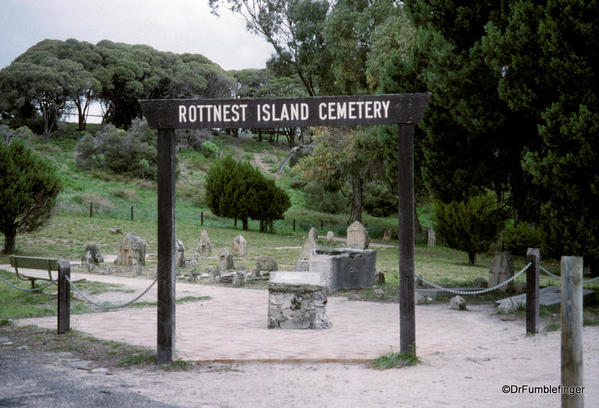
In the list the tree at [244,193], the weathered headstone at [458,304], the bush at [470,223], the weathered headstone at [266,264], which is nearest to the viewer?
the weathered headstone at [458,304]

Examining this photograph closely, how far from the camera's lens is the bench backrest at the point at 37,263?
10.9 metres

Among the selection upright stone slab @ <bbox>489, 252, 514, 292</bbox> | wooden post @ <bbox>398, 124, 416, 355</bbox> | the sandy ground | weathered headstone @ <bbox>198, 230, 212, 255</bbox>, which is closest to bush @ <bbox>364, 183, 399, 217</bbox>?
weathered headstone @ <bbox>198, 230, 212, 255</bbox>

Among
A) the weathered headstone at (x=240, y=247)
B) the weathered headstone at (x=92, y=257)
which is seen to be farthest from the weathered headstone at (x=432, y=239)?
the weathered headstone at (x=92, y=257)

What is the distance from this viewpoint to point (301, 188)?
4356 centimetres

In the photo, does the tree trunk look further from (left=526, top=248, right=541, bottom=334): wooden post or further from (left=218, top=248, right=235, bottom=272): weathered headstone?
(left=526, top=248, right=541, bottom=334): wooden post

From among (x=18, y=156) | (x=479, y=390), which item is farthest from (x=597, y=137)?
(x=18, y=156)

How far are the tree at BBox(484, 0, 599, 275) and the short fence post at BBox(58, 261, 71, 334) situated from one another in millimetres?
7122

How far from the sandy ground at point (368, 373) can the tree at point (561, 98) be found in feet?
5.96

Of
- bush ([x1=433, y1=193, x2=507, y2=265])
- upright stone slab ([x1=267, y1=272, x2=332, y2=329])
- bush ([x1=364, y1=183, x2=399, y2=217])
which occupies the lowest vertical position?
upright stone slab ([x1=267, y1=272, x2=332, y2=329])

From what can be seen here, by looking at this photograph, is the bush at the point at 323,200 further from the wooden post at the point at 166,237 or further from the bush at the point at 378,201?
the wooden post at the point at 166,237

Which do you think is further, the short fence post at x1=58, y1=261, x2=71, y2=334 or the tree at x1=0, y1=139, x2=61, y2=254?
the tree at x1=0, y1=139, x2=61, y2=254

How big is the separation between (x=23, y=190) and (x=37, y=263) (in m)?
7.49

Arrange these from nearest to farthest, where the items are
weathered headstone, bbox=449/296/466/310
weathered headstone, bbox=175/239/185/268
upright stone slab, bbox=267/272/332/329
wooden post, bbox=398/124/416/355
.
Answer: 1. wooden post, bbox=398/124/416/355
2. upright stone slab, bbox=267/272/332/329
3. weathered headstone, bbox=449/296/466/310
4. weathered headstone, bbox=175/239/185/268

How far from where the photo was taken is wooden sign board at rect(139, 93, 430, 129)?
629cm
